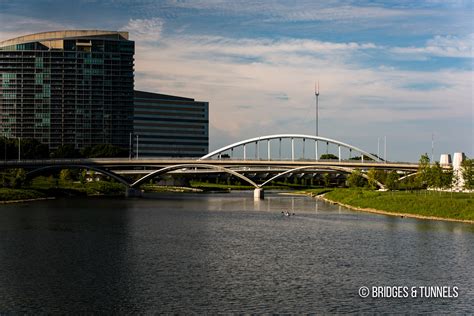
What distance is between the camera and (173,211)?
2955 inches

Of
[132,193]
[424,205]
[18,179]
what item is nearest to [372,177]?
[132,193]

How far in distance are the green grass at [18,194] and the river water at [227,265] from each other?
29.6 meters

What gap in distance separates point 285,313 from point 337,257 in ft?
44.6

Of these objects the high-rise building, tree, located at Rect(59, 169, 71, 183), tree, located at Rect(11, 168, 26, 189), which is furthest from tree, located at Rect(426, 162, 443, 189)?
the high-rise building

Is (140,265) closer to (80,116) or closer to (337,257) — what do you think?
(337,257)

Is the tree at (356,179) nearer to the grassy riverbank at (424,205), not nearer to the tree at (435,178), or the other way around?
the grassy riverbank at (424,205)

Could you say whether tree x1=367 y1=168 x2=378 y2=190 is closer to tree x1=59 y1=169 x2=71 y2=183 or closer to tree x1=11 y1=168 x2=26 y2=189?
tree x1=11 y1=168 x2=26 y2=189

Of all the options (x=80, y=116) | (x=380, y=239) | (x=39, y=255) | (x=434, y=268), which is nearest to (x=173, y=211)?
(x=380, y=239)

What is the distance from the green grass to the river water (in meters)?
29.6

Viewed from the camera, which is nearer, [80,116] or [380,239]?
[380,239]

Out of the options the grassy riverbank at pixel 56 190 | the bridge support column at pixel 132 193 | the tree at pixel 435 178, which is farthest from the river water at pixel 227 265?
the bridge support column at pixel 132 193

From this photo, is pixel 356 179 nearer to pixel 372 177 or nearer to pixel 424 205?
pixel 372 177

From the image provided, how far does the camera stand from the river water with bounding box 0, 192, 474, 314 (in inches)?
1053

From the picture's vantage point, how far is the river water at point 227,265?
26750 mm
